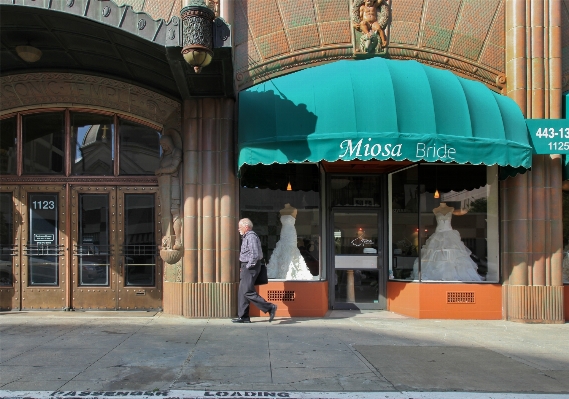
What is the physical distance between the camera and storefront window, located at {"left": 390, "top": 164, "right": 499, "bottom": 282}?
1028 centimetres

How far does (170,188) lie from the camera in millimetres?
9719

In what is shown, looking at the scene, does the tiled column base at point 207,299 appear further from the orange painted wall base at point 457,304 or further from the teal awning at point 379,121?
the orange painted wall base at point 457,304

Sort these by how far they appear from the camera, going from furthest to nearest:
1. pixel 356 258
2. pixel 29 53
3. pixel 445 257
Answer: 1. pixel 356 258
2. pixel 445 257
3. pixel 29 53

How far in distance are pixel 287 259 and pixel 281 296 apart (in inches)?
27.7

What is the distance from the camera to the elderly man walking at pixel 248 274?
8.88m

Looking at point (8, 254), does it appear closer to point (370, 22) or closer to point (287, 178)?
point (287, 178)

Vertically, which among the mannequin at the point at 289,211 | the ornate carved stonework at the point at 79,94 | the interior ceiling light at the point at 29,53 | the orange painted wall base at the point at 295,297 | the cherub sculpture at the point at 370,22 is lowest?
the orange painted wall base at the point at 295,297

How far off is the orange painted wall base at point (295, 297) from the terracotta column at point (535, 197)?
3.45 metres

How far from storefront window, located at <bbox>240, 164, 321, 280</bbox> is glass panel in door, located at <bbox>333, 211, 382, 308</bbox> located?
0.52 metres

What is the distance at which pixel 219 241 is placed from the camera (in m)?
9.60

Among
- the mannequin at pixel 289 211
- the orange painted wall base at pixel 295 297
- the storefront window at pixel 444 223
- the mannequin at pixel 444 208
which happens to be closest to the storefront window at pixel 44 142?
the mannequin at pixel 289 211

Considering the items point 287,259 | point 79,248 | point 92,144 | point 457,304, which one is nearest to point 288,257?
point 287,259

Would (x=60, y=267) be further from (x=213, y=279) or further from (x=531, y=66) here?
(x=531, y=66)

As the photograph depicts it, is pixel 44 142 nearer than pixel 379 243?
Yes
